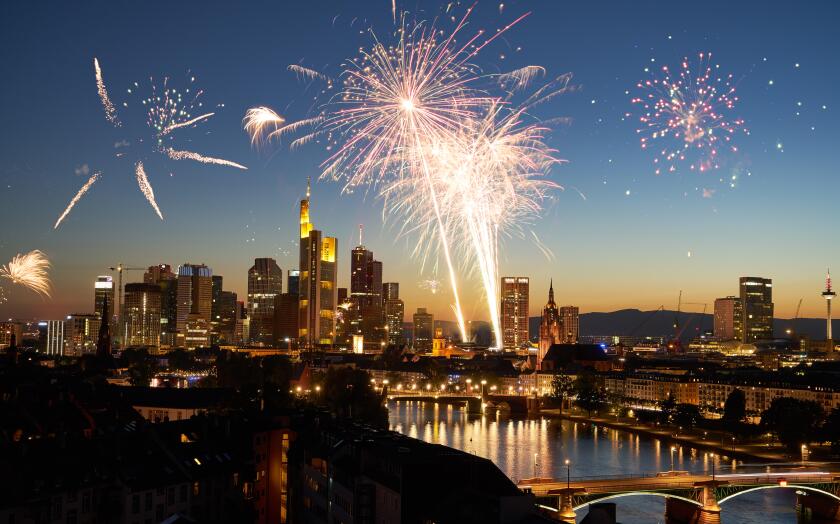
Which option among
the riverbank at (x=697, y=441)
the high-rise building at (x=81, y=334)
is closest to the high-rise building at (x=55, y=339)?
the high-rise building at (x=81, y=334)

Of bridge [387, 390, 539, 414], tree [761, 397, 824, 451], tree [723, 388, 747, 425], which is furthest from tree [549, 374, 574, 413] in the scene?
tree [761, 397, 824, 451]

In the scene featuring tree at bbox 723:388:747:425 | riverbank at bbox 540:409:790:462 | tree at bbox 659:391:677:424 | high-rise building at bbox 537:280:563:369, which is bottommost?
riverbank at bbox 540:409:790:462

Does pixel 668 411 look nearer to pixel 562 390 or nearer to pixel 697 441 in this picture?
pixel 697 441

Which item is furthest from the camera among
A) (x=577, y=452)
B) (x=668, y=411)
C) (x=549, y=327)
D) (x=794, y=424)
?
(x=549, y=327)

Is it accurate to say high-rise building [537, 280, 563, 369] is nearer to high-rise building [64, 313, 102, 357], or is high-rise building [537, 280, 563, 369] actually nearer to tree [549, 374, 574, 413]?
tree [549, 374, 574, 413]

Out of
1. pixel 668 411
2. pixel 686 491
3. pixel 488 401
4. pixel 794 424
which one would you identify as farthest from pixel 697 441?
pixel 488 401

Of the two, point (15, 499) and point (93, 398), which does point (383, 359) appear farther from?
point (15, 499)
